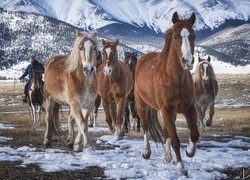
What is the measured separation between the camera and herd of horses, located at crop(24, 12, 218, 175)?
7910 millimetres

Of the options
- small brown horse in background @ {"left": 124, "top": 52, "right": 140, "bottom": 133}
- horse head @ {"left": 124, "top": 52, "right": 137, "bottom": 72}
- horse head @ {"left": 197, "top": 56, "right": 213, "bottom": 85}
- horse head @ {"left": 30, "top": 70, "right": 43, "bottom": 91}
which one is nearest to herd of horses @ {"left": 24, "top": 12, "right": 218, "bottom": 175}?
small brown horse in background @ {"left": 124, "top": 52, "right": 140, "bottom": 133}

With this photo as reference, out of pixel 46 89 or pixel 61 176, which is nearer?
pixel 61 176

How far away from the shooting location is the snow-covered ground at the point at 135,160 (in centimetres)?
769

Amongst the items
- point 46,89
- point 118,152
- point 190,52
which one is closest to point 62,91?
point 46,89

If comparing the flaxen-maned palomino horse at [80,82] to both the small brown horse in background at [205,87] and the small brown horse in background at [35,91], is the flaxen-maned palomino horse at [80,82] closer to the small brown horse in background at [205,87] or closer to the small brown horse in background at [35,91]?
the small brown horse in background at [205,87]

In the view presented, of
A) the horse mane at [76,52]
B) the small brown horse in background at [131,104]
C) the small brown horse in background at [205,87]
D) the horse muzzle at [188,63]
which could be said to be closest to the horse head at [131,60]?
the small brown horse in background at [131,104]

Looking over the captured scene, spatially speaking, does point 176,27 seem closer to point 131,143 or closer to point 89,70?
point 89,70

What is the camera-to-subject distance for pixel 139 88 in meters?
10.2

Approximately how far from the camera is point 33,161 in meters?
8.99

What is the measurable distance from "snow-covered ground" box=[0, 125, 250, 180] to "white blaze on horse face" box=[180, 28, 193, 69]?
191 centimetres

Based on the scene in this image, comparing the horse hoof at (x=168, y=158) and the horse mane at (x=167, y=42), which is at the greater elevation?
the horse mane at (x=167, y=42)

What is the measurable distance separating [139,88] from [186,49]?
3.12 m

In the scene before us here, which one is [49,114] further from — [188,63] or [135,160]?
[188,63]

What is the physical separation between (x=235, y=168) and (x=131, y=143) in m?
3.96
